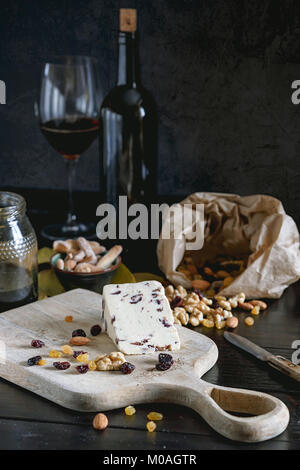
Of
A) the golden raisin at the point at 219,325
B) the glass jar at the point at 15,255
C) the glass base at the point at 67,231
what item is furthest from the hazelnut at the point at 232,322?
the glass base at the point at 67,231

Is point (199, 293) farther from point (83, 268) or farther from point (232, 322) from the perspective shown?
point (83, 268)

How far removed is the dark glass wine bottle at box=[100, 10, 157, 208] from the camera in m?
1.28

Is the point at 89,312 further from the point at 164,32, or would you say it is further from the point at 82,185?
the point at 164,32

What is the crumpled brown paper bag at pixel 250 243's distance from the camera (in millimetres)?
1156

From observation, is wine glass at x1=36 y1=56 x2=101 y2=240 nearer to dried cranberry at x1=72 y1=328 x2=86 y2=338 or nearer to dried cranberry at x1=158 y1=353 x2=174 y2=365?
dried cranberry at x1=72 y1=328 x2=86 y2=338

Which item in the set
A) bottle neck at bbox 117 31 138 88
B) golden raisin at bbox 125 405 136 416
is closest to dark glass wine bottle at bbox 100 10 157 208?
bottle neck at bbox 117 31 138 88

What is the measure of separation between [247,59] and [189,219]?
0.44 m

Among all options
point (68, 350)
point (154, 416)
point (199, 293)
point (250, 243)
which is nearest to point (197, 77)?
point (250, 243)

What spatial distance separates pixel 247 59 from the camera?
56.1 inches

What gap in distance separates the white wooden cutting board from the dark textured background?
640mm

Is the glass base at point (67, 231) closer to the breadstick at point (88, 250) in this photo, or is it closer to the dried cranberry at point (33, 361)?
the breadstick at point (88, 250)

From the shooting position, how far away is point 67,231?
1428 millimetres

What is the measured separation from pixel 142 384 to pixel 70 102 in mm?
707

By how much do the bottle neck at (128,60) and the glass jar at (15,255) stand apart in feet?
1.22
